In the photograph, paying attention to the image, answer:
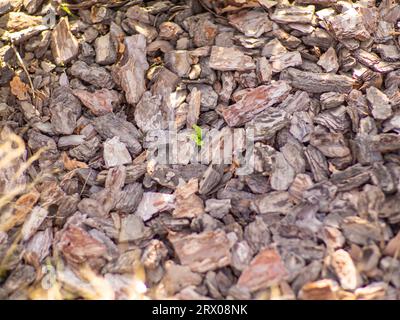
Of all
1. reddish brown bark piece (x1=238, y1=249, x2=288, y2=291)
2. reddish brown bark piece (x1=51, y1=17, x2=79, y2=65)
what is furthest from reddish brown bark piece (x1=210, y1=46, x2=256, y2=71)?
reddish brown bark piece (x1=238, y1=249, x2=288, y2=291)

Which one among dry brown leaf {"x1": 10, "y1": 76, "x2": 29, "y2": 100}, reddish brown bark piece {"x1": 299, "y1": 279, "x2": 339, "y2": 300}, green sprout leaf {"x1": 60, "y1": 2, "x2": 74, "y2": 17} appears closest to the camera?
reddish brown bark piece {"x1": 299, "y1": 279, "x2": 339, "y2": 300}

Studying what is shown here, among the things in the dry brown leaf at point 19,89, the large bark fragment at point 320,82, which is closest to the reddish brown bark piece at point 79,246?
the dry brown leaf at point 19,89

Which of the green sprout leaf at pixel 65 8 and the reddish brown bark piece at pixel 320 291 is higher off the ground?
the green sprout leaf at pixel 65 8

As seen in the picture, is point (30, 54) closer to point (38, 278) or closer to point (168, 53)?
point (168, 53)

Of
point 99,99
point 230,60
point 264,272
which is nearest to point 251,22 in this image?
point 230,60

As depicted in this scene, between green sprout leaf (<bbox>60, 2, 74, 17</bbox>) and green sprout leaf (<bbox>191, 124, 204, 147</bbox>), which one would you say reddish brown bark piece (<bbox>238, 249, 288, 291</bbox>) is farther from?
green sprout leaf (<bbox>60, 2, 74, 17</bbox>)

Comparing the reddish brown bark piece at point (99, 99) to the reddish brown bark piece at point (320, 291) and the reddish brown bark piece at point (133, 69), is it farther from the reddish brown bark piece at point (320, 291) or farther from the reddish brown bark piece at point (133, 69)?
the reddish brown bark piece at point (320, 291)

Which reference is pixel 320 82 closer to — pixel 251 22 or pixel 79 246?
pixel 251 22
